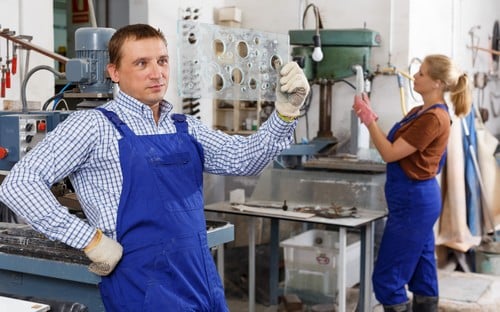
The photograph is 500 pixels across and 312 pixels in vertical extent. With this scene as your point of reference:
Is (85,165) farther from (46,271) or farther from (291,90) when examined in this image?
(291,90)

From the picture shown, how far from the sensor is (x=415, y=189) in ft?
8.65

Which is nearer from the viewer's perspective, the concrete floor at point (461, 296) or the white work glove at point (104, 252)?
the white work glove at point (104, 252)

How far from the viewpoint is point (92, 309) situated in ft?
5.57

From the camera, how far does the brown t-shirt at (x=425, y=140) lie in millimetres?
2588

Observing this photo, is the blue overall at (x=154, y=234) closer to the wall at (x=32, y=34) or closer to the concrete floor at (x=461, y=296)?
the wall at (x=32, y=34)

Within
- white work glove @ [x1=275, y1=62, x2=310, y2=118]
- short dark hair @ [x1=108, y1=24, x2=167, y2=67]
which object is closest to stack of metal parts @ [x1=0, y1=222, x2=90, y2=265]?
short dark hair @ [x1=108, y1=24, x2=167, y2=67]

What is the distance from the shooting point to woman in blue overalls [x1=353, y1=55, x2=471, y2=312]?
262 centimetres

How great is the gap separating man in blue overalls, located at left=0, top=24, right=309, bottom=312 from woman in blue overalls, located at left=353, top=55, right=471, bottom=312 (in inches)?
46.3

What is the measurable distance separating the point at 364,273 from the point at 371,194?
0.40m

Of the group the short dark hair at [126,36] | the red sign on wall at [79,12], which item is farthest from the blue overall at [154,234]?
the red sign on wall at [79,12]

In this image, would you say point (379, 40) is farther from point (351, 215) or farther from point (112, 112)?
point (112, 112)

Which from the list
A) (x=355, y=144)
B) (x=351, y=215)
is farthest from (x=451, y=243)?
(x=351, y=215)

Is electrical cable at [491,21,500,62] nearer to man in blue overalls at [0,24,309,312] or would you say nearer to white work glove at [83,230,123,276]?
man in blue overalls at [0,24,309,312]

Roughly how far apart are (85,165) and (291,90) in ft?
1.63
